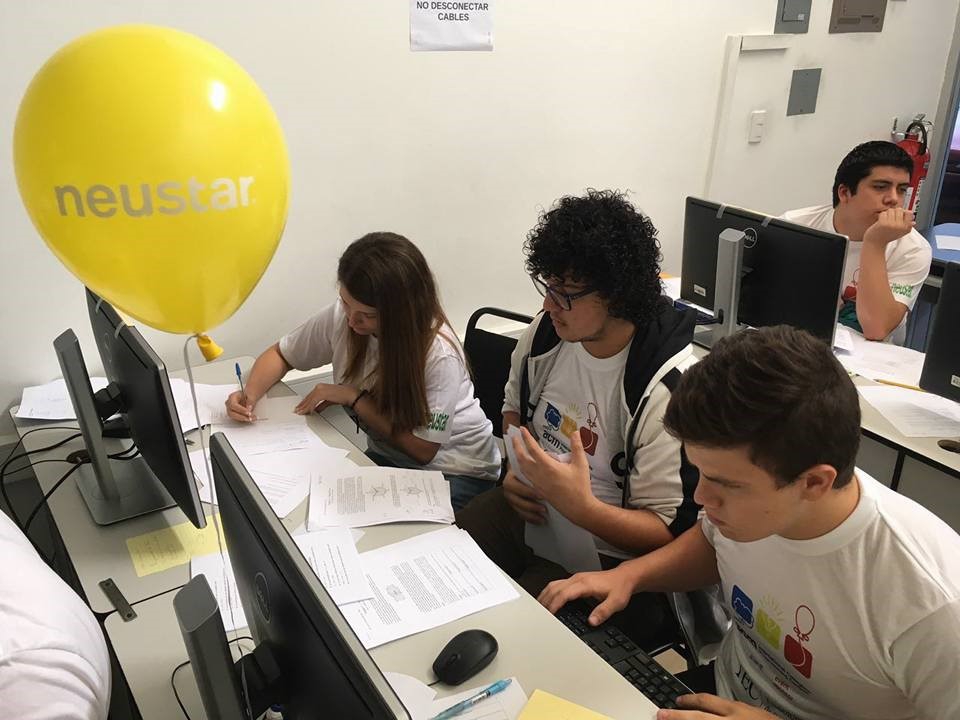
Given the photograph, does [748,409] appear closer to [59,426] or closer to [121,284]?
[121,284]

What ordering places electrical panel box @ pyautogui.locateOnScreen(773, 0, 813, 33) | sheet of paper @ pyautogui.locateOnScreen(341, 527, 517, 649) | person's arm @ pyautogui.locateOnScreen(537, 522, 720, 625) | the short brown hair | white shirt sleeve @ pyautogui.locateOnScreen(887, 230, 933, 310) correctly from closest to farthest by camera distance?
the short brown hair → sheet of paper @ pyautogui.locateOnScreen(341, 527, 517, 649) → person's arm @ pyautogui.locateOnScreen(537, 522, 720, 625) → white shirt sleeve @ pyautogui.locateOnScreen(887, 230, 933, 310) → electrical panel box @ pyautogui.locateOnScreen(773, 0, 813, 33)

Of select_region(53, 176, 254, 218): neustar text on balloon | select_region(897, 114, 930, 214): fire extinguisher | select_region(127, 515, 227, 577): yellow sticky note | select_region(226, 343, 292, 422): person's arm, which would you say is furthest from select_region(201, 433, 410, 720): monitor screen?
select_region(897, 114, 930, 214): fire extinguisher

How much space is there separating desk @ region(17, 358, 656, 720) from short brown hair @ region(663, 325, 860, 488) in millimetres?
408

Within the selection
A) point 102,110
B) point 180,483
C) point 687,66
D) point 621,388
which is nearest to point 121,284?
point 102,110

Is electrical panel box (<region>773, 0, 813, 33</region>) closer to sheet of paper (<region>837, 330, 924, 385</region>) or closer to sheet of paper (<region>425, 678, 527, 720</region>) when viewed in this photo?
sheet of paper (<region>837, 330, 924, 385</region>)

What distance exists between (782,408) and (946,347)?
3.98 ft

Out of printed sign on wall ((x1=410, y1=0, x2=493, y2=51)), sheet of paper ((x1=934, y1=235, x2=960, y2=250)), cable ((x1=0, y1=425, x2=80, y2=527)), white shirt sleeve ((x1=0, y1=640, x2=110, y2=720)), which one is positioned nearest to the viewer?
white shirt sleeve ((x1=0, y1=640, x2=110, y2=720))

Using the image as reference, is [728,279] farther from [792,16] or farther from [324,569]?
A: [792,16]

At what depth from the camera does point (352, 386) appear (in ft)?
6.55

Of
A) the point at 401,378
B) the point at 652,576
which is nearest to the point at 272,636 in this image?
the point at 652,576

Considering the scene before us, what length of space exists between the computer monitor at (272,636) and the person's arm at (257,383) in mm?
941

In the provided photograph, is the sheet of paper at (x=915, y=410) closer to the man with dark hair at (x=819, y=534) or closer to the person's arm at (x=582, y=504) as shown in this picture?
the person's arm at (x=582, y=504)

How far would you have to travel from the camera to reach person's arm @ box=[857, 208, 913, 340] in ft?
8.24

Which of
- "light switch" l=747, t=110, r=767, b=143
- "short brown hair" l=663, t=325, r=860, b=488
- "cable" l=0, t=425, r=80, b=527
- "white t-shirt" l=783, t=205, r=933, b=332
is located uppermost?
"light switch" l=747, t=110, r=767, b=143
